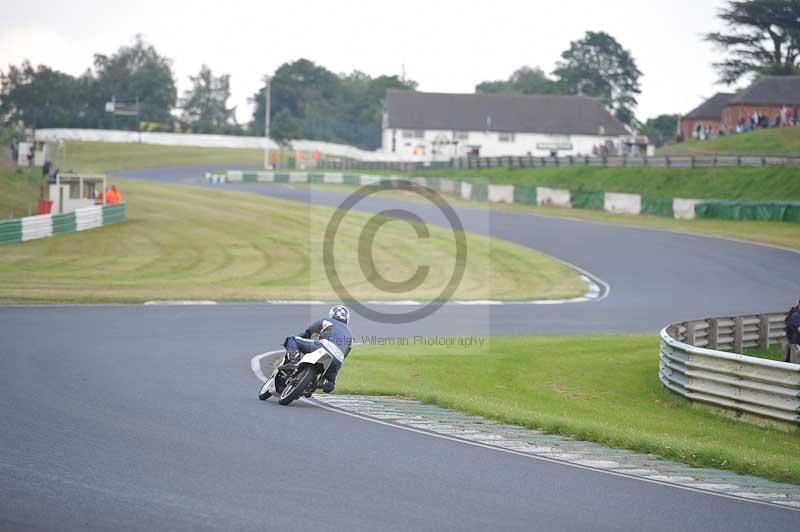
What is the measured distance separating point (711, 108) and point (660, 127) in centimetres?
3965

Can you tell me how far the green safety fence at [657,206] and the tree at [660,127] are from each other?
79987 mm

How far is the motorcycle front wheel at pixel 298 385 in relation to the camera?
528 inches

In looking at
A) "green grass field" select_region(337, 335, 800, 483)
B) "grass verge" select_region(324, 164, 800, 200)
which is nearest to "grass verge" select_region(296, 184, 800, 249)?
"grass verge" select_region(324, 164, 800, 200)

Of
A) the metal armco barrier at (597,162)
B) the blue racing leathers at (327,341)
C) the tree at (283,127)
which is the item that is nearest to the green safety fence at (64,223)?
the blue racing leathers at (327,341)

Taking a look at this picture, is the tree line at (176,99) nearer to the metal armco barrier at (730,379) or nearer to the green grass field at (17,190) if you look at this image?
the green grass field at (17,190)

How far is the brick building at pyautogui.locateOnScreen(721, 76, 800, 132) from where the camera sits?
86250mm

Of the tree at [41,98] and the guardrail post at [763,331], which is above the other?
the tree at [41,98]

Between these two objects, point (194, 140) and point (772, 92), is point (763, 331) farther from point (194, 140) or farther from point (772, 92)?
point (194, 140)

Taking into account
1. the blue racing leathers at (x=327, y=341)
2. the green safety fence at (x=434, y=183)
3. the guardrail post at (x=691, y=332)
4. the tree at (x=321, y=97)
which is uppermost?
the tree at (x=321, y=97)

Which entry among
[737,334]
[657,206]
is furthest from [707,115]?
[737,334]

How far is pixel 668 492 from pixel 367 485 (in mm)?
2866

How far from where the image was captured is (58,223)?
1597 inches

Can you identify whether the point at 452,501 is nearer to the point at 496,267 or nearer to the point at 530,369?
the point at 530,369

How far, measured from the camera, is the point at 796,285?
34.9 m
